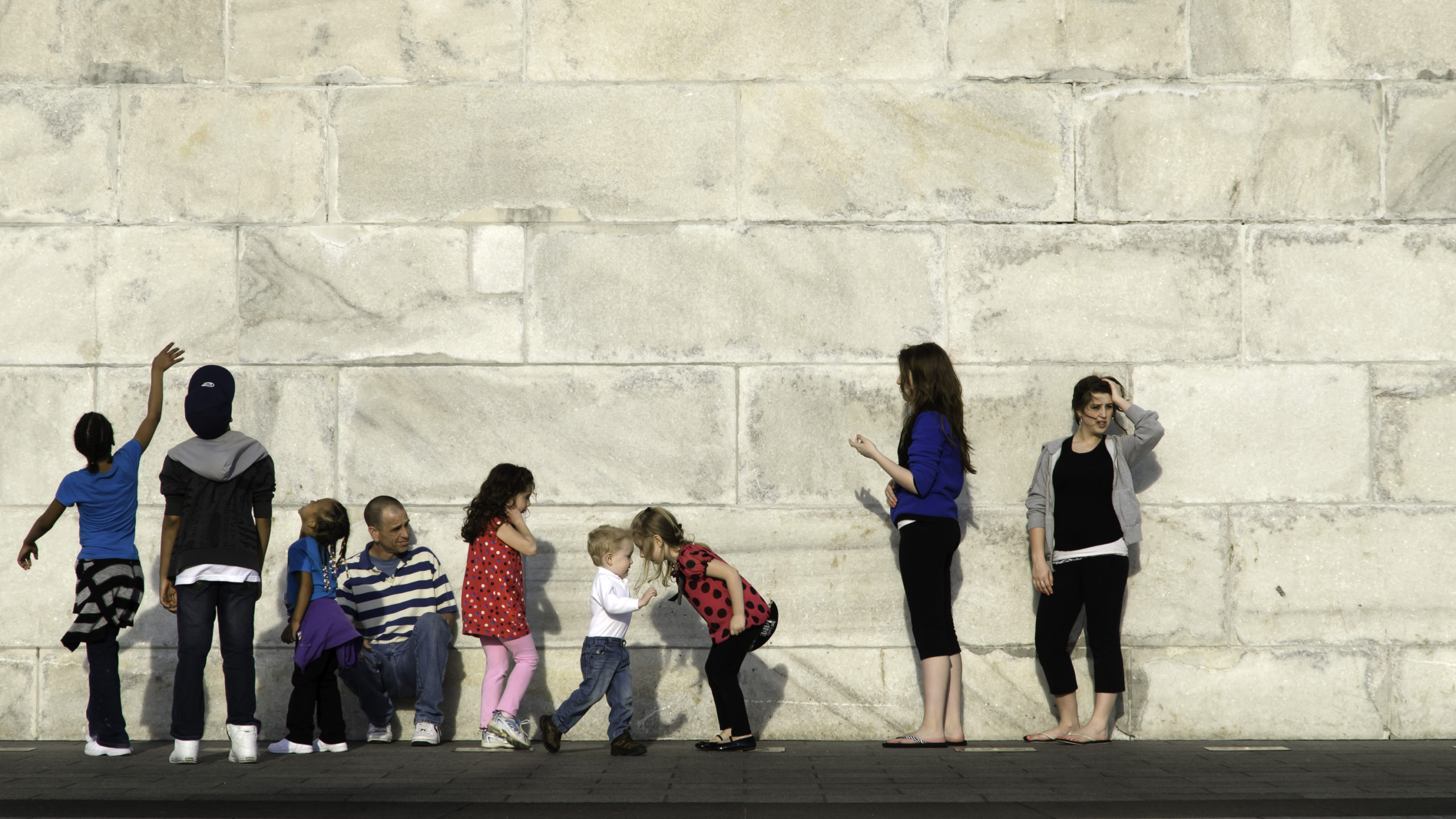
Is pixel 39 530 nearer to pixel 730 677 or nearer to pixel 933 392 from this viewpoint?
pixel 730 677

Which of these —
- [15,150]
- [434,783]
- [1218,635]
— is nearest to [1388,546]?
[1218,635]

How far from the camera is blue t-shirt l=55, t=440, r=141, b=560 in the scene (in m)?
6.12

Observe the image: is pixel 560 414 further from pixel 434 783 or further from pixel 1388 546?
pixel 1388 546

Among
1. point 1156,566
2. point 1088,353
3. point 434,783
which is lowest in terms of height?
point 434,783

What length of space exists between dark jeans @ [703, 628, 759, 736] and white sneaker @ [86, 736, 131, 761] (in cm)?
289

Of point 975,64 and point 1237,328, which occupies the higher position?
point 975,64

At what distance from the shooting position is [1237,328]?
22.7ft

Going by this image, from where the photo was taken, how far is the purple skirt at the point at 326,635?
6.33 m

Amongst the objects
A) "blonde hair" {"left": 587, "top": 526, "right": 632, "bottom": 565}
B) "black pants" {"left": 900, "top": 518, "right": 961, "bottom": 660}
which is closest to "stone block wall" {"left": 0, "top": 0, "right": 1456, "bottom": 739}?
"black pants" {"left": 900, "top": 518, "right": 961, "bottom": 660}

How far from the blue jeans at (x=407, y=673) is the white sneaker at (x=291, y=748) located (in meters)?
0.37

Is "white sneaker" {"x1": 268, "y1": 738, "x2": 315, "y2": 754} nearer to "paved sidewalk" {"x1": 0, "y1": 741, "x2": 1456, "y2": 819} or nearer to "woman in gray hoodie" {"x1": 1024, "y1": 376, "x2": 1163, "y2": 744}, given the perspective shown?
"paved sidewalk" {"x1": 0, "y1": 741, "x2": 1456, "y2": 819}

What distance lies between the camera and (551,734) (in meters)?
6.22

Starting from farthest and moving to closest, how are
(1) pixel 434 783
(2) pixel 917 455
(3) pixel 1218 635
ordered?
1. (3) pixel 1218 635
2. (2) pixel 917 455
3. (1) pixel 434 783

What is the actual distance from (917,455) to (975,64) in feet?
7.67
